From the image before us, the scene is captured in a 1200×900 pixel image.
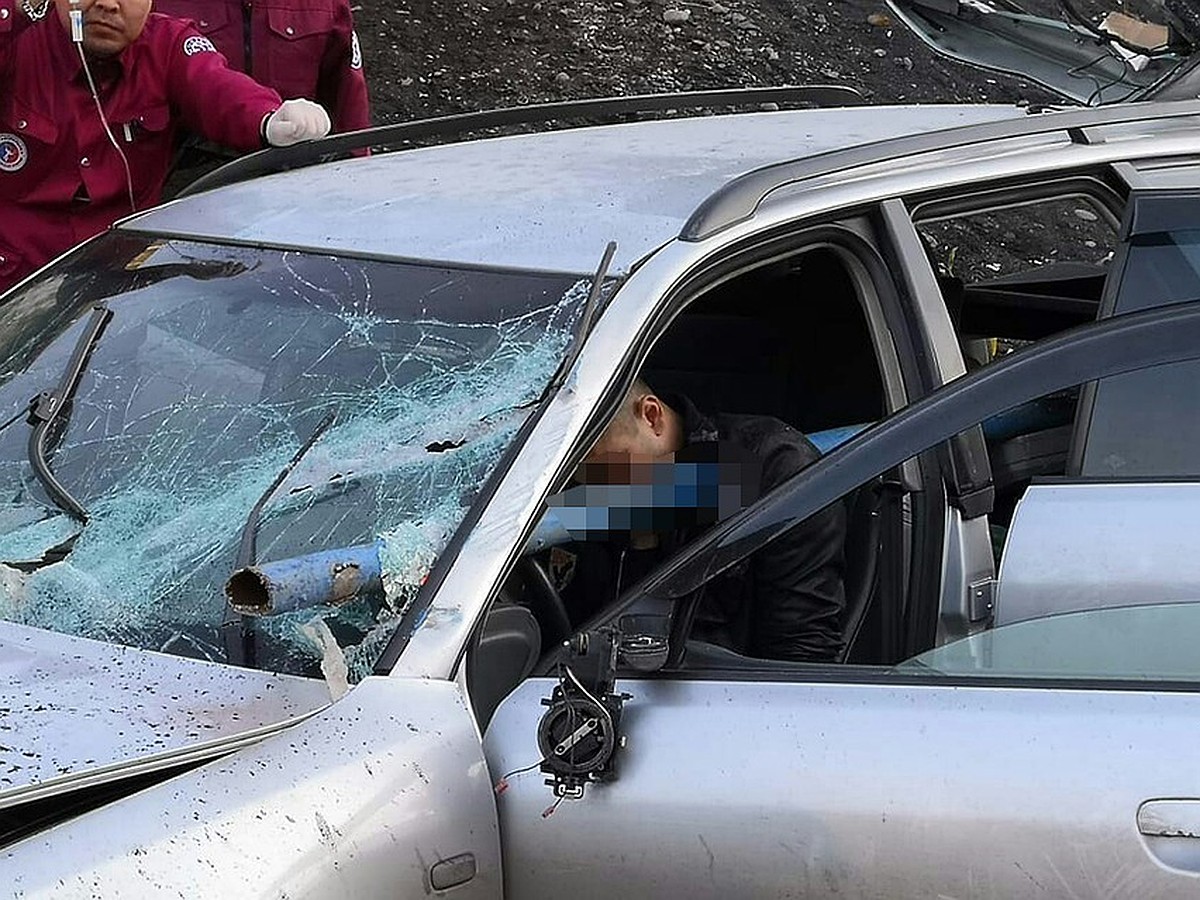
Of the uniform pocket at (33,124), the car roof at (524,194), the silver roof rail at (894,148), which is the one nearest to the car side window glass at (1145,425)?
the silver roof rail at (894,148)

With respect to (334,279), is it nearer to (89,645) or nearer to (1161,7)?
(89,645)

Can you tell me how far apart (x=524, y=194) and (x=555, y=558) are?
0.60 m

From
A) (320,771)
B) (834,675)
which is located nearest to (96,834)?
(320,771)

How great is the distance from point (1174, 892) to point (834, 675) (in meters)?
0.42

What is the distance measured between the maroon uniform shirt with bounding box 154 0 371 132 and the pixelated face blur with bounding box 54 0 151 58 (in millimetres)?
866

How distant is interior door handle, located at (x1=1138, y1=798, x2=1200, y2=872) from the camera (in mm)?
1528

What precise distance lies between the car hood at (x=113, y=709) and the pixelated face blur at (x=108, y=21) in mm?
2012

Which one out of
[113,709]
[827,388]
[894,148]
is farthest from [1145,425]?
[113,709]

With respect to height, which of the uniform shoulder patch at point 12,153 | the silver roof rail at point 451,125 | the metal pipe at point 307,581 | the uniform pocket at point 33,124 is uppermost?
the uniform pocket at point 33,124

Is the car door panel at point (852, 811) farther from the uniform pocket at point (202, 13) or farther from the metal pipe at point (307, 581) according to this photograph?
the uniform pocket at point (202, 13)

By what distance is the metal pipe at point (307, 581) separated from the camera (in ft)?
5.29

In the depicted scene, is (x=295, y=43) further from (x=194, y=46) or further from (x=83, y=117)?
(x=83, y=117)

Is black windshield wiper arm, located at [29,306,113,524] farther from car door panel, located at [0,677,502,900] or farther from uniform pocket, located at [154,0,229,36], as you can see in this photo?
uniform pocket, located at [154,0,229,36]

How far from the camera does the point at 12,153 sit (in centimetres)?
344
